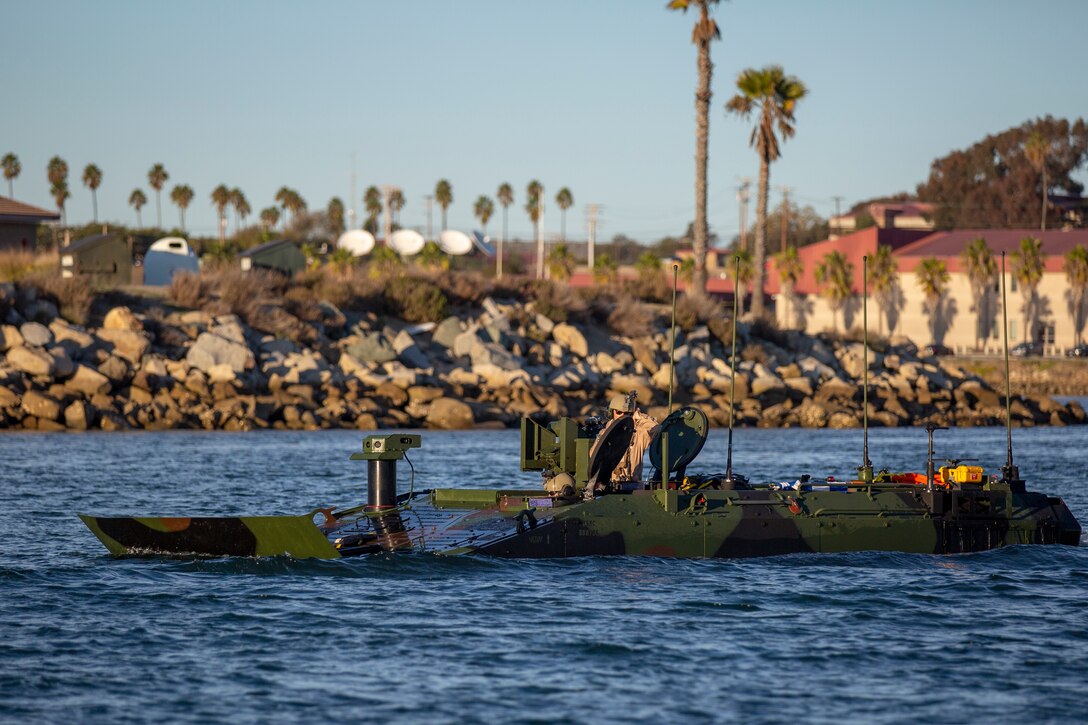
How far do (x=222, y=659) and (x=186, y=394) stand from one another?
31.7 meters

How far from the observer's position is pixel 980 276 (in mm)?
86688

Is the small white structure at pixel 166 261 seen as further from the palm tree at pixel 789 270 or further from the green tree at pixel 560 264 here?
the palm tree at pixel 789 270

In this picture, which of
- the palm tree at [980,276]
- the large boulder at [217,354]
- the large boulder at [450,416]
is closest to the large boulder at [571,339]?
the large boulder at [450,416]

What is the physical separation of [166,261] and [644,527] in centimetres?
4878

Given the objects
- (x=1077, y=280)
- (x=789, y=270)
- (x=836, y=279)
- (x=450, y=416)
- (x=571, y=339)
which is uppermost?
(x=789, y=270)

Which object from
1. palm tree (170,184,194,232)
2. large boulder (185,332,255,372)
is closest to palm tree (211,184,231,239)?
palm tree (170,184,194,232)

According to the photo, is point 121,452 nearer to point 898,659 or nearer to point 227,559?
point 227,559

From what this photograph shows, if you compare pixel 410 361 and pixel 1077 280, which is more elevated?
pixel 1077 280

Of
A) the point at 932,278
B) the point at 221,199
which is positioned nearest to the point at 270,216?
the point at 221,199

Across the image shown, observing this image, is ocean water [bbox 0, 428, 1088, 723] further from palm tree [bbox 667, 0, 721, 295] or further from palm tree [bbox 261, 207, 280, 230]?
palm tree [bbox 261, 207, 280, 230]

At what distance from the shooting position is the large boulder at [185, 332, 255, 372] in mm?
46000

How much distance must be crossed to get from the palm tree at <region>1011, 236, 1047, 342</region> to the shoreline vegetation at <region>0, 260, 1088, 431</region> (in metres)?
25.7

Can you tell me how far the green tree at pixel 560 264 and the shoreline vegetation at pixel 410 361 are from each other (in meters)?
30.0

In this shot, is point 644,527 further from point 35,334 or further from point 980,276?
point 980,276
